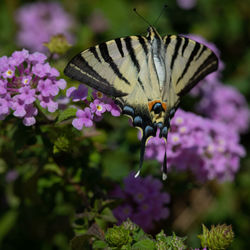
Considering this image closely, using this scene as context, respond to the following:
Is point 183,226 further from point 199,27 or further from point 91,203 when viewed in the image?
point 199,27

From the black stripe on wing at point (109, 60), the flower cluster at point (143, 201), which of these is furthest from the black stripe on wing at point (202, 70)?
the flower cluster at point (143, 201)

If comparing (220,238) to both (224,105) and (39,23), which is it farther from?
(39,23)

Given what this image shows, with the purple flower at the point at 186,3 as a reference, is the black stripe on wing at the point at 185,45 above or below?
above

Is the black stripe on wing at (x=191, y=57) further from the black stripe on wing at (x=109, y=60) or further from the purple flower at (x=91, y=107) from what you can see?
the purple flower at (x=91, y=107)

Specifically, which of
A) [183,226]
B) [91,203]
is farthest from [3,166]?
[183,226]

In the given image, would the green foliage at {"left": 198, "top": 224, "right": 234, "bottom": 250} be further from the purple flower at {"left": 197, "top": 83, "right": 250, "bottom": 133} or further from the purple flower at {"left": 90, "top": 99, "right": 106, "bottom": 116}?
the purple flower at {"left": 197, "top": 83, "right": 250, "bottom": 133}

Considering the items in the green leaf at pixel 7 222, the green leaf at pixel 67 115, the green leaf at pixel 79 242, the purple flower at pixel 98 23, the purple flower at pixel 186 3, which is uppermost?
the purple flower at pixel 186 3

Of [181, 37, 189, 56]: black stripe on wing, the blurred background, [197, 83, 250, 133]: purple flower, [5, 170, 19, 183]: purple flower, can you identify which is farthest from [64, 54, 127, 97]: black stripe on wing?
[197, 83, 250, 133]: purple flower
